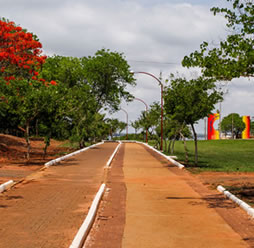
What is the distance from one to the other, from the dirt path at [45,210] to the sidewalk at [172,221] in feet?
3.66

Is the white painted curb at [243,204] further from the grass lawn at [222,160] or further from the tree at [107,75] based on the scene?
the tree at [107,75]

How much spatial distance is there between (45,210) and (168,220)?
2.84 metres

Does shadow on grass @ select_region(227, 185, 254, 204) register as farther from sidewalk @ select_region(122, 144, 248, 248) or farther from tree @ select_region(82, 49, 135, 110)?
tree @ select_region(82, 49, 135, 110)

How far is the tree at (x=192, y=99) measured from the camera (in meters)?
22.6

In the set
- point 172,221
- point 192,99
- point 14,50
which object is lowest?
point 172,221

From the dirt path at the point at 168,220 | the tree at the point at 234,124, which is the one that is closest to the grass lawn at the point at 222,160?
the dirt path at the point at 168,220

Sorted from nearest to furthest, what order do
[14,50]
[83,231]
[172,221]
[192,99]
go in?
[83,231] → [172,221] → [192,99] → [14,50]

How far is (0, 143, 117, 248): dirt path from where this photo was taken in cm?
728

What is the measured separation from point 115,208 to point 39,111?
13.4 metres

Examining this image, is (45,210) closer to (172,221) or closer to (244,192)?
(172,221)

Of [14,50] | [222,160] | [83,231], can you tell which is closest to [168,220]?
[83,231]

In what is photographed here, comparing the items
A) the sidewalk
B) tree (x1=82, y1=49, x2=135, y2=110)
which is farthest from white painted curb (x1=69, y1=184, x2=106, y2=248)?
tree (x1=82, y1=49, x2=135, y2=110)

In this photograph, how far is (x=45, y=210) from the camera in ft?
32.7

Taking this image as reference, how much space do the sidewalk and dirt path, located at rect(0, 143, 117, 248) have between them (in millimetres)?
1115
